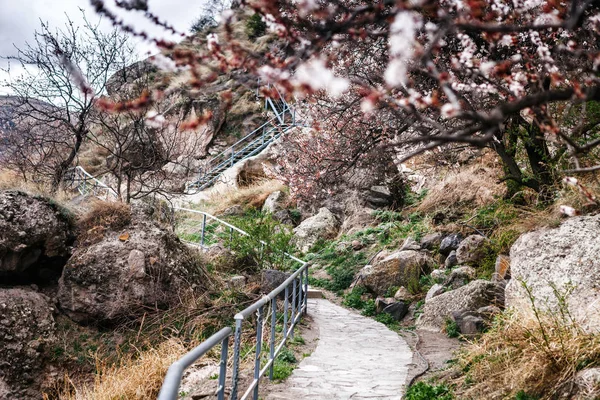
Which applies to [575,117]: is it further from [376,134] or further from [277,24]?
[277,24]

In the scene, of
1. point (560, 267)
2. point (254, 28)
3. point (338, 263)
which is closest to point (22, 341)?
point (560, 267)

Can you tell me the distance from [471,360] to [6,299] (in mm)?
6705

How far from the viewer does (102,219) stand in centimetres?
959

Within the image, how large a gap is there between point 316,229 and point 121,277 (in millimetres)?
8455

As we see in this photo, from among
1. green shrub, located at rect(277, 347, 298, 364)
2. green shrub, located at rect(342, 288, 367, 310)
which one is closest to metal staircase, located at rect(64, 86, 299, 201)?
green shrub, located at rect(342, 288, 367, 310)

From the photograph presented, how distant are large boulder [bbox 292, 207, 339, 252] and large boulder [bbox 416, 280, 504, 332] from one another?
6.96 m

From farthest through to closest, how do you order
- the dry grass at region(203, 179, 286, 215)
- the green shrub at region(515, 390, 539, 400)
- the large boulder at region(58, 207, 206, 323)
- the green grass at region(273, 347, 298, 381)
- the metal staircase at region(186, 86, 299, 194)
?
the metal staircase at region(186, 86, 299, 194) < the dry grass at region(203, 179, 286, 215) < the large boulder at region(58, 207, 206, 323) < the green grass at region(273, 347, 298, 381) < the green shrub at region(515, 390, 539, 400)

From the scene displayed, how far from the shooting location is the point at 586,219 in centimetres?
639

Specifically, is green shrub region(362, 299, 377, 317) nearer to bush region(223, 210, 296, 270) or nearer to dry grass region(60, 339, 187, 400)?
bush region(223, 210, 296, 270)

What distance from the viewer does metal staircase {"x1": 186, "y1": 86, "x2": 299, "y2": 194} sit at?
76.7ft

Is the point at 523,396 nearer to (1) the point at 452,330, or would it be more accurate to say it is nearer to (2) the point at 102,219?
(1) the point at 452,330

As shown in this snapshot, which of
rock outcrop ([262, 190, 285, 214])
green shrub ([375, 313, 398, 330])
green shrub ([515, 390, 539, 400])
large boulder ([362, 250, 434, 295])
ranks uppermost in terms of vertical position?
rock outcrop ([262, 190, 285, 214])

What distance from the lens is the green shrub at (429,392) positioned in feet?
16.4

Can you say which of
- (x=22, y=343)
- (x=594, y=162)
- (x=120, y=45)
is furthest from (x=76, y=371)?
(x=594, y=162)
